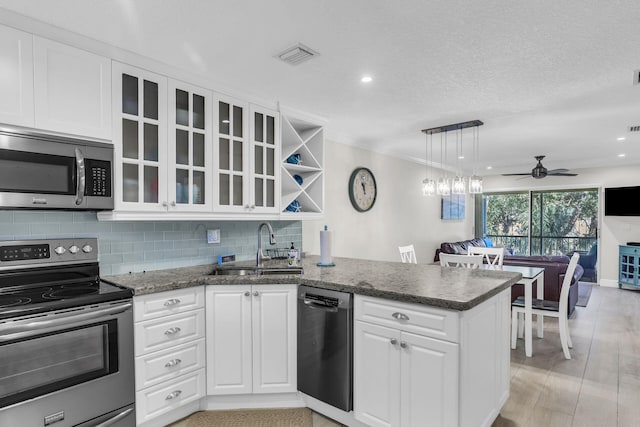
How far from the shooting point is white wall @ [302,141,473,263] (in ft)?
14.1

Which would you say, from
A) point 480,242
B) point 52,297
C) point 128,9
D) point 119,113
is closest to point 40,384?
point 52,297

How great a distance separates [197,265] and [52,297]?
1.12m

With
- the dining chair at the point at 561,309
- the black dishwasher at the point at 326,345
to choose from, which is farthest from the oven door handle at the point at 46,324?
the dining chair at the point at 561,309

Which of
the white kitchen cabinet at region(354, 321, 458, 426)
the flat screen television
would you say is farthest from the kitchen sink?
the flat screen television

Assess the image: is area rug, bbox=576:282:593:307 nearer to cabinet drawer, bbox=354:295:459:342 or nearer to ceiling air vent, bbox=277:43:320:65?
cabinet drawer, bbox=354:295:459:342

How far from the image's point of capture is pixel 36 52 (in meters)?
1.90

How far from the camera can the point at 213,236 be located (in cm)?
302

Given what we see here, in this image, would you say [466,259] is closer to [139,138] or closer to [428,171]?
[139,138]

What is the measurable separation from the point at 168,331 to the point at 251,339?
53cm

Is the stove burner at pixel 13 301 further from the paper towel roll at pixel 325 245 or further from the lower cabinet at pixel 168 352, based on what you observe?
the paper towel roll at pixel 325 245

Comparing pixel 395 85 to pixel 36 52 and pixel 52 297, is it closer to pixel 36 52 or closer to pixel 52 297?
pixel 36 52

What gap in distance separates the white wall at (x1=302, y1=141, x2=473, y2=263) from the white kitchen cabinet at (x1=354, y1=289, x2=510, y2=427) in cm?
190

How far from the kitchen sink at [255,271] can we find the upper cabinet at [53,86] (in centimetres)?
123

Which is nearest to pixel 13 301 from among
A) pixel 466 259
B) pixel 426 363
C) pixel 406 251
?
pixel 426 363
